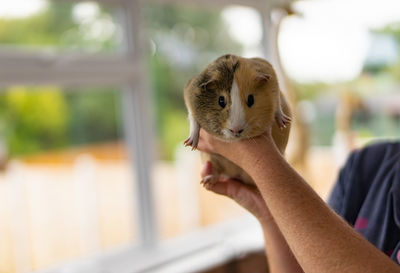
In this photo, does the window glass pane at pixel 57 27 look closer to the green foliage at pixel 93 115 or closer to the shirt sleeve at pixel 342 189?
the green foliage at pixel 93 115

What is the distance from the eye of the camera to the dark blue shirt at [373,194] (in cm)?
101

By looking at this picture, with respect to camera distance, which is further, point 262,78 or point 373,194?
point 373,194

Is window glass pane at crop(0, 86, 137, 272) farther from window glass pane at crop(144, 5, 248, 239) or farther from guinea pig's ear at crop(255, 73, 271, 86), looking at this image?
guinea pig's ear at crop(255, 73, 271, 86)

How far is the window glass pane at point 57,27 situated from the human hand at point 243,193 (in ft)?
3.85

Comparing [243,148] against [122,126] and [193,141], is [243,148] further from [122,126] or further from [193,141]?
[122,126]

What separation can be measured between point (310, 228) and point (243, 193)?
25 cm

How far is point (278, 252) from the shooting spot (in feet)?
3.22

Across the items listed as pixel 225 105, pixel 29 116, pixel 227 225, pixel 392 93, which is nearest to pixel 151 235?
pixel 227 225

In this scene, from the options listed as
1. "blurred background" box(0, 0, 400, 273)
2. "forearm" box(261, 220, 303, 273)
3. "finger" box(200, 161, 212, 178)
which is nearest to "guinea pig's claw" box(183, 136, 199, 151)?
"finger" box(200, 161, 212, 178)

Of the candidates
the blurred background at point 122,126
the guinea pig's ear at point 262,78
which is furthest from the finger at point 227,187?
the blurred background at point 122,126

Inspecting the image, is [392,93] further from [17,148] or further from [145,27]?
[17,148]

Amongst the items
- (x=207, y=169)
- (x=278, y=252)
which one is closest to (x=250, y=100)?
(x=207, y=169)

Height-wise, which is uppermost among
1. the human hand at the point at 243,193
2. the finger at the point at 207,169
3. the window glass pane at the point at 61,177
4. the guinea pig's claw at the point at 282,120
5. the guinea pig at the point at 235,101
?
the guinea pig at the point at 235,101

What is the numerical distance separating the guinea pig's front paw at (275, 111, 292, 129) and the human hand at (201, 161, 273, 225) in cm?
17
